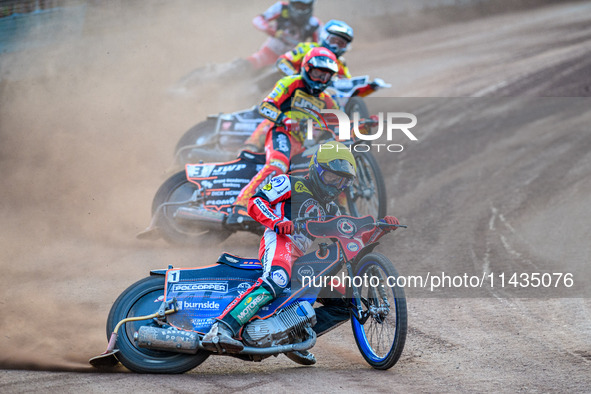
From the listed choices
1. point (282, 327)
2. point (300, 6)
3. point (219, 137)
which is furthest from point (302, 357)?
point (300, 6)

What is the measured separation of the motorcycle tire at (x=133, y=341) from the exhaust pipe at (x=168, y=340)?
0.38 ft

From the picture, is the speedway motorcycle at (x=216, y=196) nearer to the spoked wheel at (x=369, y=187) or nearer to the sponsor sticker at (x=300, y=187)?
the spoked wheel at (x=369, y=187)

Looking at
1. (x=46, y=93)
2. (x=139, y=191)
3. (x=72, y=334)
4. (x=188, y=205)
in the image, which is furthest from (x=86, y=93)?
(x=72, y=334)

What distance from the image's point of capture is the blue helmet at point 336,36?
1205 centimetres

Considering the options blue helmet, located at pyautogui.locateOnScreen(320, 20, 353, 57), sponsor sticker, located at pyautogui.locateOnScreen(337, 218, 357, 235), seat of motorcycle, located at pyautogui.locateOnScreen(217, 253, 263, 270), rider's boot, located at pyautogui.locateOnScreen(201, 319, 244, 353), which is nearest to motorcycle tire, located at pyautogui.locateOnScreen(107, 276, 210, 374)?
rider's boot, located at pyautogui.locateOnScreen(201, 319, 244, 353)

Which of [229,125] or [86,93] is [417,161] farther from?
[86,93]

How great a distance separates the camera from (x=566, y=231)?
1108cm

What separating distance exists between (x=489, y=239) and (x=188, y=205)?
4396 mm

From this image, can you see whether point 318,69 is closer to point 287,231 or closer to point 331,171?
point 331,171

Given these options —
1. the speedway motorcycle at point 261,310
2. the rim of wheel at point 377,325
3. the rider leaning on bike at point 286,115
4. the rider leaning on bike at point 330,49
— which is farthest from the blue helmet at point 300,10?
the rim of wheel at point 377,325

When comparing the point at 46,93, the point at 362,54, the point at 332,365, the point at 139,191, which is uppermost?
the point at 362,54

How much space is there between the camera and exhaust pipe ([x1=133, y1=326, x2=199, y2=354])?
6.23 meters

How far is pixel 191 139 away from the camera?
13.5 meters

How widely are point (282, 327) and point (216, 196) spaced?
4472 millimetres
